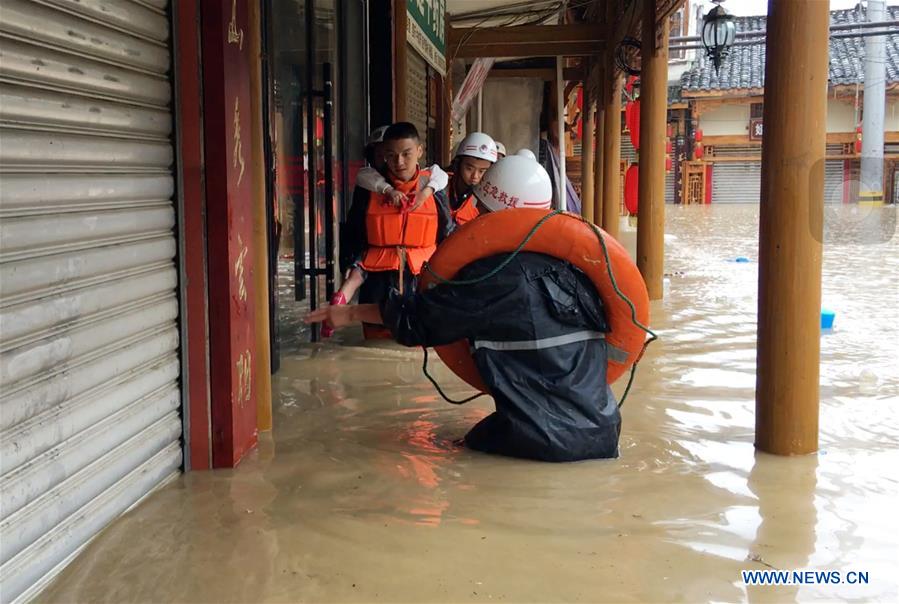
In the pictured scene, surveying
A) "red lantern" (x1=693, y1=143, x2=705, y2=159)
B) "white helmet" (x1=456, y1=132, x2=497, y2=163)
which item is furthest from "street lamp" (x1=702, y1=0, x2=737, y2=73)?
"red lantern" (x1=693, y1=143, x2=705, y2=159)

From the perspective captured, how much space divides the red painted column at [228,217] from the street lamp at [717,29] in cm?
962

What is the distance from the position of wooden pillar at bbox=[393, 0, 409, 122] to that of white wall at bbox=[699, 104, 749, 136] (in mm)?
26015

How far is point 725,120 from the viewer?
31.4 m

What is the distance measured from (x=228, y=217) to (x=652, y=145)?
18.4 feet

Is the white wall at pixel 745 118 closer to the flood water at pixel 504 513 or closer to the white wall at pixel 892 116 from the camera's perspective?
the white wall at pixel 892 116

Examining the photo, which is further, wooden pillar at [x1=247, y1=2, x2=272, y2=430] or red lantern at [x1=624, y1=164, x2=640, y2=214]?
red lantern at [x1=624, y1=164, x2=640, y2=214]

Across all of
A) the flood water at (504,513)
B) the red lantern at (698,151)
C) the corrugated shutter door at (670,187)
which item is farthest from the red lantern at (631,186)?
the corrugated shutter door at (670,187)

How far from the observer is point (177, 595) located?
214cm

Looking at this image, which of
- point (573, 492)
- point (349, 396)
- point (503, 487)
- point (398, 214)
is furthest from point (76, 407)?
point (398, 214)

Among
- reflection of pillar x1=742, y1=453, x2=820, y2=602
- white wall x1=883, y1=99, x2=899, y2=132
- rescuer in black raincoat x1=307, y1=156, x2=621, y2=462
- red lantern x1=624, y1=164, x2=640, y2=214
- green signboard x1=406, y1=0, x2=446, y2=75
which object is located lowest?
reflection of pillar x1=742, y1=453, x2=820, y2=602

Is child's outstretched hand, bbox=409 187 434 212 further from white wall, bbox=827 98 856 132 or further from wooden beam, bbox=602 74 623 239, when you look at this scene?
white wall, bbox=827 98 856 132

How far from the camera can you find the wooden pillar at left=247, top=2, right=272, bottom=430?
3.24m

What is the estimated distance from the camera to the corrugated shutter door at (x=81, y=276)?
212 cm

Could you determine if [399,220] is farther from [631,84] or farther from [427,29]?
[631,84]
